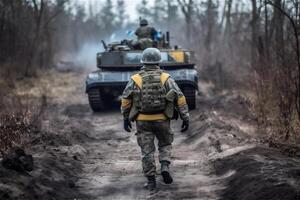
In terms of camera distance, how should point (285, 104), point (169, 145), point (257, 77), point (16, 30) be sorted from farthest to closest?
point (16, 30), point (257, 77), point (285, 104), point (169, 145)

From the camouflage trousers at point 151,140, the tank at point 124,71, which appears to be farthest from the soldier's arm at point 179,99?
the tank at point 124,71

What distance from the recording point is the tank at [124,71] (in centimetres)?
1526

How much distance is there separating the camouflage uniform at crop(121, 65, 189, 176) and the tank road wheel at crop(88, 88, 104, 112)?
7928 millimetres

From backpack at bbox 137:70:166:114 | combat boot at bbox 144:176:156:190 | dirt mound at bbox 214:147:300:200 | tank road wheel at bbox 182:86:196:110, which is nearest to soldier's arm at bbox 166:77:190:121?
A: backpack at bbox 137:70:166:114

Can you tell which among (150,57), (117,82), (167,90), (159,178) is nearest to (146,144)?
(159,178)

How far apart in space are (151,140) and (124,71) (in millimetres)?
8518

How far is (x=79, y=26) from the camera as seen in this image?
75375mm

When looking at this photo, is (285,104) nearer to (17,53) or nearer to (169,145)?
(169,145)

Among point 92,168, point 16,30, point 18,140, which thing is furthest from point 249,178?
point 16,30

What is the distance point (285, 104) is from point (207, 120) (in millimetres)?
2296

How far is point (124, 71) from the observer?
16156 mm

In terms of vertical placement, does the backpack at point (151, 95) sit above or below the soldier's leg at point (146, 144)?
above

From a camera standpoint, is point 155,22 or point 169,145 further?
point 155,22

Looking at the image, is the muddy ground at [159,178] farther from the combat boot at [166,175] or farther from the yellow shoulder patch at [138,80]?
the yellow shoulder patch at [138,80]
